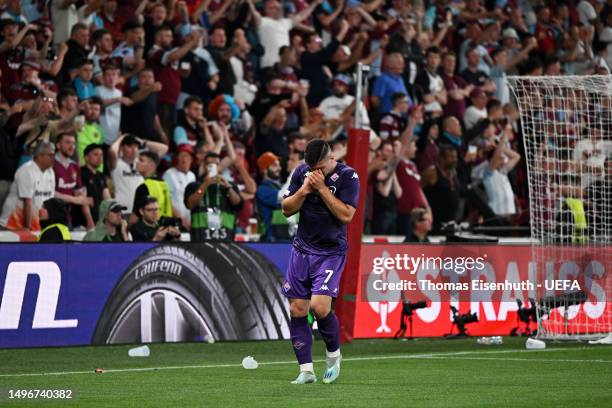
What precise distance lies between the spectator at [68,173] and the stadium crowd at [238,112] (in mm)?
30

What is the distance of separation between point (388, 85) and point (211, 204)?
6738 millimetres

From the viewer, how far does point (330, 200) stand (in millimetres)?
12289

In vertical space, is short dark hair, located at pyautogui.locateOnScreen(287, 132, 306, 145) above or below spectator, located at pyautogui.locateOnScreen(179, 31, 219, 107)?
below

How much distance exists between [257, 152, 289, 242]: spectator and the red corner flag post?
7.91 ft

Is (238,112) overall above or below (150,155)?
above

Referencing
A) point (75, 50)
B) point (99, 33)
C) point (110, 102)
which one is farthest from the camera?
point (99, 33)

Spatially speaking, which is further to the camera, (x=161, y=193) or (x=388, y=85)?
(x=388, y=85)

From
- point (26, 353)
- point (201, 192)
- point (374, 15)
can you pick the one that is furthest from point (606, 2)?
point (26, 353)

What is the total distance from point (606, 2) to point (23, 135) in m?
19.0

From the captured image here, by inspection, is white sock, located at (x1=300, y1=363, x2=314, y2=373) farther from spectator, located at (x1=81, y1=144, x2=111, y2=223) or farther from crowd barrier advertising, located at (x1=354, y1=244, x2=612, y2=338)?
spectator, located at (x1=81, y1=144, x2=111, y2=223)

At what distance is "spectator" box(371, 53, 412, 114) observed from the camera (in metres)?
24.7

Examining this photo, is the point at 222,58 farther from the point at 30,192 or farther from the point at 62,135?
the point at 30,192

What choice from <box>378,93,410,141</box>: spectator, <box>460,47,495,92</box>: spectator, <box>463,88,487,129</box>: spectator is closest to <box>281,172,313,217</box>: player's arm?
<box>378,93,410,141</box>: spectator

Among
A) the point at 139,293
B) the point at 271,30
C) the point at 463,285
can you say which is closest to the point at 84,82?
the point at 139,293
